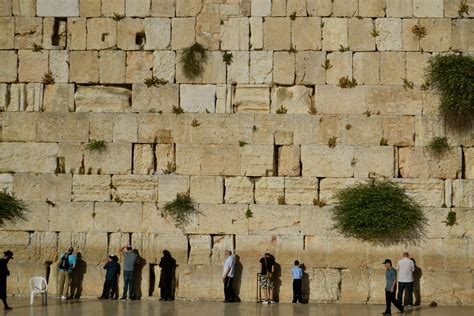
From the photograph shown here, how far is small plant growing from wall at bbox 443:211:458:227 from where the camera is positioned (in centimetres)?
1638

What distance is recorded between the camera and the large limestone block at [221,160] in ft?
55.2

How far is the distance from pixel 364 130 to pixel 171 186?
4.51 metres

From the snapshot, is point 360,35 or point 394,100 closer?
point 394,100

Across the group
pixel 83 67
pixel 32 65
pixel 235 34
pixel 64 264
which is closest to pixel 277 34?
pixel 235 34

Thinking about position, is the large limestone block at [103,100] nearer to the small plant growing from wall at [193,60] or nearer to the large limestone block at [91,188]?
the small plant growing from wall at [193,60]

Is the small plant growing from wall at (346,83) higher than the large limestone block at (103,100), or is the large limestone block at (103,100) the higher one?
the small plant growing from wall at (346,83)

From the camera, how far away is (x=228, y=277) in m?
16.1

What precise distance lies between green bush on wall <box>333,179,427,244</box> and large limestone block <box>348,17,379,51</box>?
10.4 feet

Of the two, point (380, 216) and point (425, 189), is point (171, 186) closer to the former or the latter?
point (380, 216)

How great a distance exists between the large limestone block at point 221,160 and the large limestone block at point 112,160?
5.63ft

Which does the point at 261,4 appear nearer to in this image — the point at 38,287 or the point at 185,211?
the point at 185,211

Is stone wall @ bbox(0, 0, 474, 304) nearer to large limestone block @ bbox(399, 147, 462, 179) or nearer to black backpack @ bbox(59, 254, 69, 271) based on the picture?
large limestone block @ bbox(399, 147, 462, 179)

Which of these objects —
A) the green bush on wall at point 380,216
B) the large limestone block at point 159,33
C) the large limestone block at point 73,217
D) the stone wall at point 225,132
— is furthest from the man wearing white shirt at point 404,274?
the large limestone block at point 159,33

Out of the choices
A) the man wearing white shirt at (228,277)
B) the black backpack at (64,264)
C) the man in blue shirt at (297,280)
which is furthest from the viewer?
the black backpack at (64,264)
